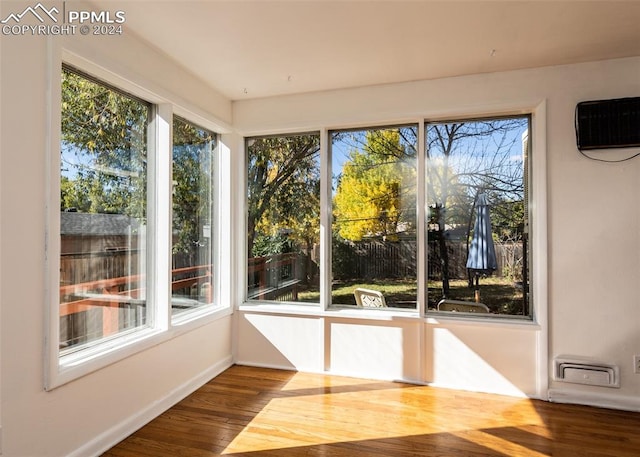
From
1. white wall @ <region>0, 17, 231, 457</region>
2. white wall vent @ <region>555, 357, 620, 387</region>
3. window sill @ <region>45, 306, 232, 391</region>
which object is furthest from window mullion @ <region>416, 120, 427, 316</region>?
white wall @ <region>0, 17, 231, 457</region>

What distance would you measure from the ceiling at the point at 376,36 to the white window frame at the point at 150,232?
0.38 metres

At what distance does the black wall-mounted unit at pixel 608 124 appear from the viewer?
9.36 ft

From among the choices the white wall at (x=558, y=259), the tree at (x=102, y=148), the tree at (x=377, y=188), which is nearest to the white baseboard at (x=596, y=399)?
the white wall at (x=558, y=259)

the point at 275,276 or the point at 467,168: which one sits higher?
the point at 467,168

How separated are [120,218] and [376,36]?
2206 millimetres

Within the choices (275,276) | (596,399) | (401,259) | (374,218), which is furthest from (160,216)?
(596,399)

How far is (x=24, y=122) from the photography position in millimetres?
1855

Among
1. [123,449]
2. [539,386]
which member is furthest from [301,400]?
[539,386]

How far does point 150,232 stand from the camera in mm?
2895

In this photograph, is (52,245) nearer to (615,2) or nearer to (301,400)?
(301,400)

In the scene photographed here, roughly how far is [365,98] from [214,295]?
8.03 ft

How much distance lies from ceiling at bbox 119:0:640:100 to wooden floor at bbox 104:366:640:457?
2.72 metres

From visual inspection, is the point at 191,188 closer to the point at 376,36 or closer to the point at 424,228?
the point at 376,36

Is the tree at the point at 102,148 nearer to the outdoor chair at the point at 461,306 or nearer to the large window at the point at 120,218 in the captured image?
the large window at the point at 120,218
